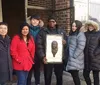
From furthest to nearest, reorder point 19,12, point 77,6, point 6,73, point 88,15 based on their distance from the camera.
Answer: point 88,15, point 77,6, point 19,12, point 6,73

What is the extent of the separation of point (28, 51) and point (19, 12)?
274cm

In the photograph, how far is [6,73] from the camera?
483cm

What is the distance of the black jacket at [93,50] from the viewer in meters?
5.41

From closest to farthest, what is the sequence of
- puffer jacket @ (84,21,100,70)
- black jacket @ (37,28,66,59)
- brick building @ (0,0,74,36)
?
black jacket @ (37,28,66,59) < puffer jacket @ (84,21,100,70) < brick building @ (0,0,74,36)

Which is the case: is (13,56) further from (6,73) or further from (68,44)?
(68,44)

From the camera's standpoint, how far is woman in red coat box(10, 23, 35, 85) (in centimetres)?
489

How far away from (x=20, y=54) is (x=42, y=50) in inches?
21.1

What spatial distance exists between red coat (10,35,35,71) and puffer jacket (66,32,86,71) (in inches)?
34.6

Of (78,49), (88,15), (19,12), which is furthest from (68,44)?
(88,15)

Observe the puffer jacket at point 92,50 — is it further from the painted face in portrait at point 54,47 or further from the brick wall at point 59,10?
the brick wall at point 59,10

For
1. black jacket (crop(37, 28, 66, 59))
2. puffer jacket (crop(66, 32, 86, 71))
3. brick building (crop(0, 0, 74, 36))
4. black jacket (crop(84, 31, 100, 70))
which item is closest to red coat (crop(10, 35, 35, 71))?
black jacket (crop(37, 28, 66, 59))

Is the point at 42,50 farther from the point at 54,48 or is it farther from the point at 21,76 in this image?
the point at 21,76

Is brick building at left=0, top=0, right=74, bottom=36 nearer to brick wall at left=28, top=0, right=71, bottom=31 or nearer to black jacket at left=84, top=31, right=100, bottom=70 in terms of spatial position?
brick wall at left=28, top=0, right=71, bottom=31

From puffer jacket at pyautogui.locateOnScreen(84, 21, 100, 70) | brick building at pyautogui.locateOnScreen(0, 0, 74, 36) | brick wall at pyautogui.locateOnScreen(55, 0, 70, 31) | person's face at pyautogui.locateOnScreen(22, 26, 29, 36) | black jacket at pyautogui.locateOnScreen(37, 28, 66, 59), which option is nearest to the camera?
person's face at pyautogui.locateOnScreen(22, 26, 29, 36)
